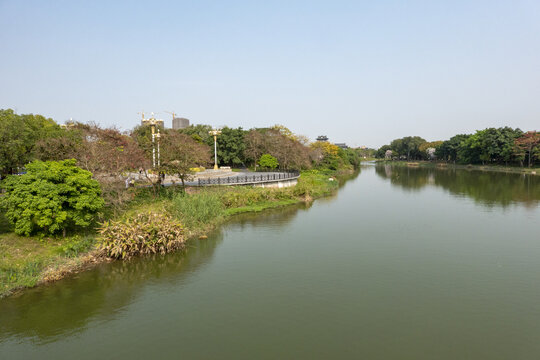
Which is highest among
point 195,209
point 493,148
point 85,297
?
point 493,148

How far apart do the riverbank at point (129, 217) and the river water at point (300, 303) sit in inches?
33.5

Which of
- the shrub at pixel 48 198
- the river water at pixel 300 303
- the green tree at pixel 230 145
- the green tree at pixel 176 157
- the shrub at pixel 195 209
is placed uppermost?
the green tree at pixel 230 145

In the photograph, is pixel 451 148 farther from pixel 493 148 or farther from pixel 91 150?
pixel 91 150

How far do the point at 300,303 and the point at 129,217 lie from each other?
10376 millimetres

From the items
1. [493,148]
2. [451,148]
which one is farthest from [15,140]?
[451,148]

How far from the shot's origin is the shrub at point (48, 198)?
14477 mm

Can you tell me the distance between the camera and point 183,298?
12297mm

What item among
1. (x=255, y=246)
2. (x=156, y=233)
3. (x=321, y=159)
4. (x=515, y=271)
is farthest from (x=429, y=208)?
(x=321, y=159)

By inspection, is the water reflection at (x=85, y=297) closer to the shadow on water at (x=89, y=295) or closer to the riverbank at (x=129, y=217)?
the shadow on water at (x=89, y=295)

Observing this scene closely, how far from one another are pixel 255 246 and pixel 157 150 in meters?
12.8

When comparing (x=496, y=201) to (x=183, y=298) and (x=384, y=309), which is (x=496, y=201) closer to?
(x=384, y=309)

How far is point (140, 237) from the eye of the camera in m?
15.7

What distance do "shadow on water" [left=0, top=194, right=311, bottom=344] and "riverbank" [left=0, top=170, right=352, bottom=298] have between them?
0.71m

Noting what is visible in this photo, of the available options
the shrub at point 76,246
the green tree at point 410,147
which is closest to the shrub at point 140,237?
the shrub at point 76,246
